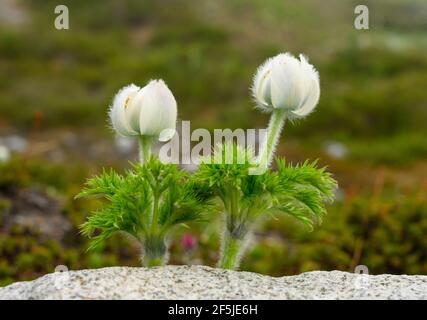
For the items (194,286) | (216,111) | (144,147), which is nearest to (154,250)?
(194,286)

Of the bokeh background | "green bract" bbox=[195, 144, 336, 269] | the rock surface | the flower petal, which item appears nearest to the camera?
the rock surface

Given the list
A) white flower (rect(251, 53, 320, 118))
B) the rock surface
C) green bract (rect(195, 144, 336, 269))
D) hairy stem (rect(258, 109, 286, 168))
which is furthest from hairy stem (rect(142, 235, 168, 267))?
white flower (rect(251, 53, 320, 118))

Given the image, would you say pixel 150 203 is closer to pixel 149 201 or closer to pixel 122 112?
pixel 149 201

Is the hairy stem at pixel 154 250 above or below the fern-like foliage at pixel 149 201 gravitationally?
below

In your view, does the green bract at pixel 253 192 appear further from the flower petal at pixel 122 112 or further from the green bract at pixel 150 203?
the flower petal at pixel 122 112

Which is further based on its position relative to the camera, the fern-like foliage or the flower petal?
the flower petal

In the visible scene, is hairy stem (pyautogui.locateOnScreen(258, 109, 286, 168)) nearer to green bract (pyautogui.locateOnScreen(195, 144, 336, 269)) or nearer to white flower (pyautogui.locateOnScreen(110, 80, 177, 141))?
green bract (pyautogui.locateOnScreen(195, 144, 336, 269))

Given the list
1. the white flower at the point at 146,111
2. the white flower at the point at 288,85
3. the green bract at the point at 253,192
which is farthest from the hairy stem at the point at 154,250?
the white flower at the point at 288,85
